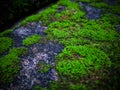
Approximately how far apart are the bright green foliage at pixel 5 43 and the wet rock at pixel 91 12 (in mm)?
2746

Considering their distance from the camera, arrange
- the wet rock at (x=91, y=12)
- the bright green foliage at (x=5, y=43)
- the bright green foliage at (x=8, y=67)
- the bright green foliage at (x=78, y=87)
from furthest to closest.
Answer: the wet rock at (x=91, y=12) → the bright green foliage at (x=5, y=43) → the bright green foliage at (x=8, y=67) → the bright green foliage at (x=78, y=87)

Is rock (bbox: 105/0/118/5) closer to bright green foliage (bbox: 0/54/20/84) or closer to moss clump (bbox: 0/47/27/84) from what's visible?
moss clump (bbox: 0/47/27/84)

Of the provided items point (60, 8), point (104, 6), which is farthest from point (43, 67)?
point (104, 6)

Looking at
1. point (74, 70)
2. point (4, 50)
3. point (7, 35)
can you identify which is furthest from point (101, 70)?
point (7, 35)

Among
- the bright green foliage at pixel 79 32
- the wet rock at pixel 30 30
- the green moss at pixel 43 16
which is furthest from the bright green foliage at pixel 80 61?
the green moss at pixel 43 16

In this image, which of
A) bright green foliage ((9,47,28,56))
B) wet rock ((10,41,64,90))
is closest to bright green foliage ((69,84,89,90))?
wet rock ((10,41,64,90))

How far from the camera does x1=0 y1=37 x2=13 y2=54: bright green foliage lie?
488 cm

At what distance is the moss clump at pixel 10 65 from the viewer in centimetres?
411

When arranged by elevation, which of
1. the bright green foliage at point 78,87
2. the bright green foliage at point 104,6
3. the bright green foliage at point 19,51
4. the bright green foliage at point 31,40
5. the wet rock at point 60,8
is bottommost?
the bright green foliage at point 78,87

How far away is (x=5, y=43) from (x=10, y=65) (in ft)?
3.18

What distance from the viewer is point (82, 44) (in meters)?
4.95

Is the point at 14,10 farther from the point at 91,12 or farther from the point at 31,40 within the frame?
the point at 91,12

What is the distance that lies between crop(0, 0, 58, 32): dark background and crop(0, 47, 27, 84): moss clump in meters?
1.68

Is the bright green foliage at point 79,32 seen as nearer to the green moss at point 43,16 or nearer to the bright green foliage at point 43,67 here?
the green moss at point 43,16
